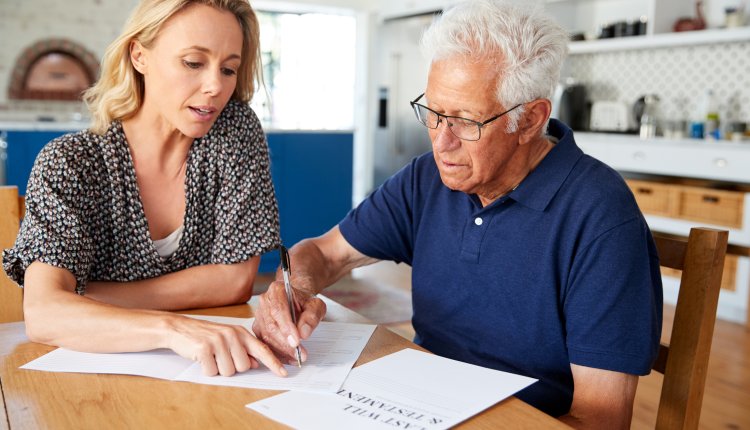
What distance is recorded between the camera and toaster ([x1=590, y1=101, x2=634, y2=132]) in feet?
16.6

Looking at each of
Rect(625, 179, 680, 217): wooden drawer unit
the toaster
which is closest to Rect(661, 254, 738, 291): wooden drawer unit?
Rect(625, 179, 680, 217): wooden drawer unit

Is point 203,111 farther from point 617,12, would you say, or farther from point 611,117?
point 617,12

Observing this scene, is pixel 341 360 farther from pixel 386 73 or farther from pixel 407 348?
pixel 386 73

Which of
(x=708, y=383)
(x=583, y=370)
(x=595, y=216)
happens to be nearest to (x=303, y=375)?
(x=583, y=370)

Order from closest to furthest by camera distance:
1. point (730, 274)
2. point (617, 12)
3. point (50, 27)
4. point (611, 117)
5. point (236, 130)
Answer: point (236, 130)
point (730, 274)
point (611, 117)
point (617, 12)
point (50, 27)

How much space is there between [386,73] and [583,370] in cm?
640

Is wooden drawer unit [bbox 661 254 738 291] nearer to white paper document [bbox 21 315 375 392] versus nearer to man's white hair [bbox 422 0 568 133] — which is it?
man's white hair [bbox 422 0 568 133]

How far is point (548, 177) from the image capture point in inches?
50.8

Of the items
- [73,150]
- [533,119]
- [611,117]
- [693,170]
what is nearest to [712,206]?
[693,170]

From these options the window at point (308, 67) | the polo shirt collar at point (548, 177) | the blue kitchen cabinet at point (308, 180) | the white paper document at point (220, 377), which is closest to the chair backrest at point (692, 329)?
the polo shirt collar at point (548, 177)

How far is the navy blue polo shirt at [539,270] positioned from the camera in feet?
3.67

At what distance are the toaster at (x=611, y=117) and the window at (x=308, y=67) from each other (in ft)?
10.9

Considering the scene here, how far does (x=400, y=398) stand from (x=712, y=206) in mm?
3594

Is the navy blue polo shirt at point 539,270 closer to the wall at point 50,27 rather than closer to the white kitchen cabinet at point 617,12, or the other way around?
the white kitchen cabinet at point 617,12
